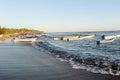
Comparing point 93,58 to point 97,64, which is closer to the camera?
point 97,64

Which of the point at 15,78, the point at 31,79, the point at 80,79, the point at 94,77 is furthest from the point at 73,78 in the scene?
the point at 15,78

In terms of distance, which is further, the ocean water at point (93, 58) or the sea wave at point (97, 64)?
the ocean water at point (93, 58)

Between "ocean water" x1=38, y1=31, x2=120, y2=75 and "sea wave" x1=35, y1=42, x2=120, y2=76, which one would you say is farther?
"ocean water" x1=38, y1=31, x2=120, y2=75

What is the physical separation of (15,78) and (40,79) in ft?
3.81

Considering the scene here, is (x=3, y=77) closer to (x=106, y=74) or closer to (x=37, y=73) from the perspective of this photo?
(x=37, y=73)

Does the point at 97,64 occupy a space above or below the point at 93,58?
above

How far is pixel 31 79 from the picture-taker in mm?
10320

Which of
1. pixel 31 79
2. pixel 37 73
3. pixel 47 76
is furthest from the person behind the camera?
pixel 37 73

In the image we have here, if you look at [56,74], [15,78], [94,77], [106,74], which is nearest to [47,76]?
[56,74]

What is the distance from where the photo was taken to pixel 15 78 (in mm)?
10516

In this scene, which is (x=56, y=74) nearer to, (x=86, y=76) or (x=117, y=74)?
(x=86, y=76)

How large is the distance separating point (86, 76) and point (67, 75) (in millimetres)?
946

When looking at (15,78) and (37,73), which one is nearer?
(15,78)

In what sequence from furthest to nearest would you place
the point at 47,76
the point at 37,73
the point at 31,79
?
1. the point at 37,73
2. the point at 47,76
3. the point at 31,79
